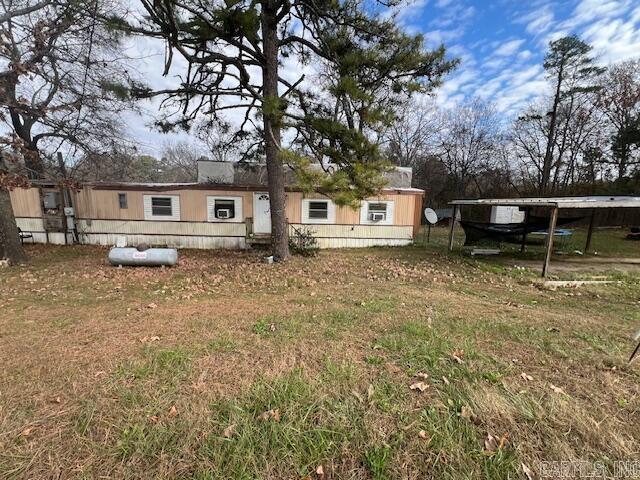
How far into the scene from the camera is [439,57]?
634 centimetres

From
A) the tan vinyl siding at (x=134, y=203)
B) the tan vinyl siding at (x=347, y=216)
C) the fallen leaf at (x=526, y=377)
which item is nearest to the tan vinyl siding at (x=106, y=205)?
the tan vinyl siding at (x=134, y=203)

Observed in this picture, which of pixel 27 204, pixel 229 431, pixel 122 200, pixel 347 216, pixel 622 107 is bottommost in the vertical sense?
pixel 229 431

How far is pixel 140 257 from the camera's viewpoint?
7488 millimetres

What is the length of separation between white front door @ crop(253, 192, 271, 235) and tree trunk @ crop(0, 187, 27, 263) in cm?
658

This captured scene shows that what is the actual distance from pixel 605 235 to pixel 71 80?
24195mm

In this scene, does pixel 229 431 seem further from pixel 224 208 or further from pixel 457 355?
pixel 224 208

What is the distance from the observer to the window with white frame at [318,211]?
37.8ft

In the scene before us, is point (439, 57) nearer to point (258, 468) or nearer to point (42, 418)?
point (258, 468)

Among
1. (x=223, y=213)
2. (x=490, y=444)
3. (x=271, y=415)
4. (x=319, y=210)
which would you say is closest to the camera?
(x=490, y=444)

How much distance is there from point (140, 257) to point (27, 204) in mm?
7639

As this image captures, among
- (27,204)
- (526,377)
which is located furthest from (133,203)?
(526,377)

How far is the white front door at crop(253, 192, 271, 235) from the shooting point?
11.1 metres

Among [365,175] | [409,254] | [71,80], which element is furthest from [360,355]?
[71,80]

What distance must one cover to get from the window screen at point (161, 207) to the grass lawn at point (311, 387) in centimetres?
655
